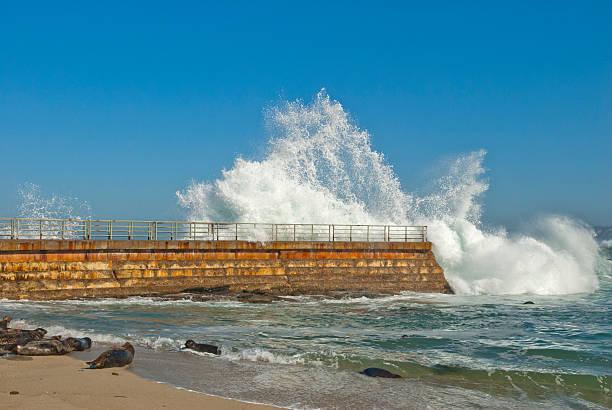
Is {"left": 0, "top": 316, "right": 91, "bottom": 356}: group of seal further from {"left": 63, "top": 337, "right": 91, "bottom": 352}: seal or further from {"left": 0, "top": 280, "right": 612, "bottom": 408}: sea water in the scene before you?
{"left": 0, "top": 280, "right": 612, "bottom": 408}: sea water

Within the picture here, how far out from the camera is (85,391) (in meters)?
7.41

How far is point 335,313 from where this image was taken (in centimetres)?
1800

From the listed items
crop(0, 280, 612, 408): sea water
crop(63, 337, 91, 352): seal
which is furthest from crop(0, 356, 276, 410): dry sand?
crop(63, 337, 91, 352): seal

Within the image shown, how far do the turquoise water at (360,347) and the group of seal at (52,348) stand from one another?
→ 340 mm

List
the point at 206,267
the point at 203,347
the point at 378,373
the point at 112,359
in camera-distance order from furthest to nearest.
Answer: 1. the point at 206,267
2. the point at 203,347
3. the point at 378,373
4. the point at 112,359

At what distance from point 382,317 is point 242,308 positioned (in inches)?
176

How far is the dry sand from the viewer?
6863mm

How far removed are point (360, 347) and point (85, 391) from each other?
5929mm

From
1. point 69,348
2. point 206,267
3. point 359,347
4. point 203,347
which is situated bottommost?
point 359,347

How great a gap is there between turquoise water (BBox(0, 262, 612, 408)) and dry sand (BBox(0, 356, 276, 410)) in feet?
1.61

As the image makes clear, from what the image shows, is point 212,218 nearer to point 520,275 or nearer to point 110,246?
point 110,246

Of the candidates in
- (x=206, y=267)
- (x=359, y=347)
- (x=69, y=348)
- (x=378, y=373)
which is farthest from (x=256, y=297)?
(x=378, y=373)

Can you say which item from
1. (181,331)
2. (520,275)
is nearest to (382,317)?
(181,331)

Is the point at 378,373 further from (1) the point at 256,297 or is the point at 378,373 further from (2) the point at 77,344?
(1) the point at 256,297
